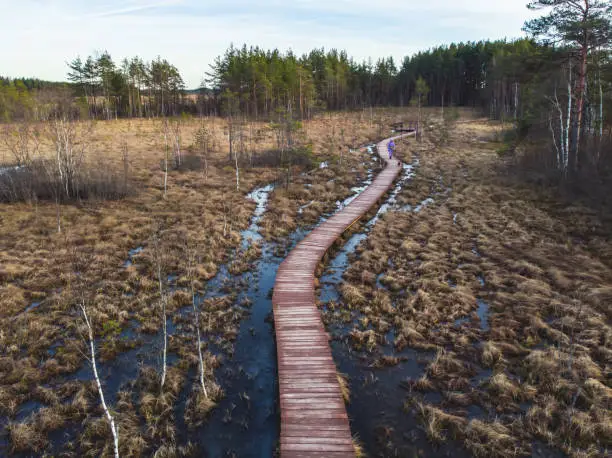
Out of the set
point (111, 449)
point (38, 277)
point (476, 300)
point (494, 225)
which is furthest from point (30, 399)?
point (494, 225)

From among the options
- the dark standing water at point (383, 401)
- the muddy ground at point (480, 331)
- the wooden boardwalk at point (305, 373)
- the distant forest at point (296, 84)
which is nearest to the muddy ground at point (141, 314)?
the wooden boardwalk at point (305, 373)

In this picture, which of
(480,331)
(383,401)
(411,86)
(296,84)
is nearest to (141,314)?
(383,401)

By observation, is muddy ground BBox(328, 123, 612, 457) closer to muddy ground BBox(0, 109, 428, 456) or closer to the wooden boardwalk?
the wooden boardwalk

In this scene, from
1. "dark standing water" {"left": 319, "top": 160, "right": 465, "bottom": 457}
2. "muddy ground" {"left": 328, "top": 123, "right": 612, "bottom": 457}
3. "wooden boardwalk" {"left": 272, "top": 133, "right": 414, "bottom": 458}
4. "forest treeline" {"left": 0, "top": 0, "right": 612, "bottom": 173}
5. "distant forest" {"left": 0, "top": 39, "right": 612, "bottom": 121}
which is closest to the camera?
"wooden boardwalk" {"left": 272, "top": 133, "right": 414, "bottom": 458}

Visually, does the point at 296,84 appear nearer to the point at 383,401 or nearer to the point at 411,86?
the point at 411,86

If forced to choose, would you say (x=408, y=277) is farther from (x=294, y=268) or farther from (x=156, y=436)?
(x=156, y=436)

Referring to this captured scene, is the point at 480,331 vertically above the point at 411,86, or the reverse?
the point at 411,86

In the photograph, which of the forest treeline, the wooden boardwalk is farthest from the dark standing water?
the forest treeline
